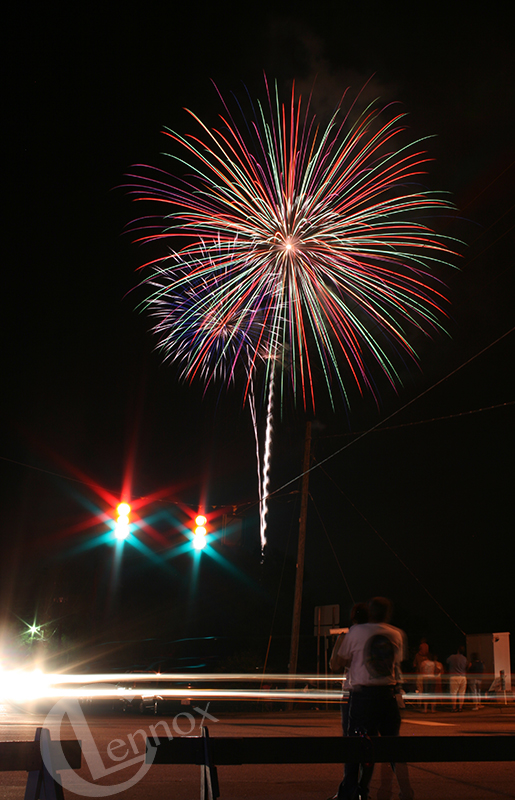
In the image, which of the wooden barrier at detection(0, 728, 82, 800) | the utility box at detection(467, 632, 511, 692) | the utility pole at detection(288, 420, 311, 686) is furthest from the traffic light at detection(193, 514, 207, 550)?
the utility box at detection(467, 632, 511, 692)

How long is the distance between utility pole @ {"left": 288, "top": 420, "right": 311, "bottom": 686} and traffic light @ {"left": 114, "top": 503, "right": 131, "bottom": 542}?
8.53 meters

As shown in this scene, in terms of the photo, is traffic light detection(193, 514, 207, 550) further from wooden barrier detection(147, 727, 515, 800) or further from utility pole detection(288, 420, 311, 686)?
wooden barrier detection(147, 727, 515, 800)

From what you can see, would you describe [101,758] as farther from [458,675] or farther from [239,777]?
[458,675]

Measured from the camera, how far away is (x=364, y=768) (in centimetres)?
550

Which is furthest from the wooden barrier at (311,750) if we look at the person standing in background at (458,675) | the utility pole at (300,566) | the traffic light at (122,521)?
the utility pole at (300,566)

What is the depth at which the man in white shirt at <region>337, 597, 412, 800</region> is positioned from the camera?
5770 millimetres

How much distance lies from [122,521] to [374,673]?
7.68m

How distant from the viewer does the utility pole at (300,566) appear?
64.9ft

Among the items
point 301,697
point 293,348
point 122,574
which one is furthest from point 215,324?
point 122,574

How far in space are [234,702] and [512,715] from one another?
22.5 feet

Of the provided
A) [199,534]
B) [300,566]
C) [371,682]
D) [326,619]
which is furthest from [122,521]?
[326,619]

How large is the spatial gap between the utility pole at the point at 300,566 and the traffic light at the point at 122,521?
8.53 m

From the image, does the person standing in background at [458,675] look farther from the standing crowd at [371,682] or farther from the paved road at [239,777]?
the standing crowd at [371,682]

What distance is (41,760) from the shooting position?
378 centimetres
